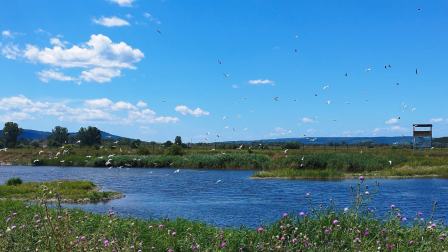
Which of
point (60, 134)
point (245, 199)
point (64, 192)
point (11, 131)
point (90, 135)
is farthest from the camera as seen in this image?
point (60, 134)

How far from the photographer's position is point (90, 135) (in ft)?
407

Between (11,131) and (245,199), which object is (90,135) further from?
(245,199)

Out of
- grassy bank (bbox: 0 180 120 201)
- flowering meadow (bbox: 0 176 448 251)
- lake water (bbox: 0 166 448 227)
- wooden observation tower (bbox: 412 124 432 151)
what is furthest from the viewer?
wooden observation tower (bbox: 412 124 432 151)

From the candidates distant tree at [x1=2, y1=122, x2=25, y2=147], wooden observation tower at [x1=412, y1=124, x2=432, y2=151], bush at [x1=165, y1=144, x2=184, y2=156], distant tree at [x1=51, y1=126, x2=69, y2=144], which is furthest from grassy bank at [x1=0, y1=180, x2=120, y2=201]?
distant tree at [x1=51, y1=126, x2=69, y2=144]

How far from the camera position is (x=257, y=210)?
70.8 feet

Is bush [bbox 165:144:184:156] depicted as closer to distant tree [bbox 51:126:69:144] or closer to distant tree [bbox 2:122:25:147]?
distant tree [bbox 2:122:25:147]

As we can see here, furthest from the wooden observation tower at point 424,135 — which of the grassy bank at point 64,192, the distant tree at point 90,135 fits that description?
the distant tree at point 90,135

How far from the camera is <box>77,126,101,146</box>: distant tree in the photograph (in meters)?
123

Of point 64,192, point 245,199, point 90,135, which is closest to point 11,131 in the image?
point 90,135

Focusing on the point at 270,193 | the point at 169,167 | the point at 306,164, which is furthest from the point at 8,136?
the point at 270,193

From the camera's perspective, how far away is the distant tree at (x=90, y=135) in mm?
123438

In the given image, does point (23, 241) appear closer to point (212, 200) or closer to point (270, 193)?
point (212, 200)

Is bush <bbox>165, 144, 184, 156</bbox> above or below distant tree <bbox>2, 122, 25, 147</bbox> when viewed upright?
below

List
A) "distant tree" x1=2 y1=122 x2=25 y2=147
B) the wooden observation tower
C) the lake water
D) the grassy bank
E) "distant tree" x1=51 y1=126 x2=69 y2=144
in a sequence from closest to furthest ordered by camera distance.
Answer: the lake water → the grassy bank → the wooden observation tower → "distant tree" x1=2 y1=122 x2=25 y2=147 → "distant tree" x1=51 y1=126 x2=69 y2=144
